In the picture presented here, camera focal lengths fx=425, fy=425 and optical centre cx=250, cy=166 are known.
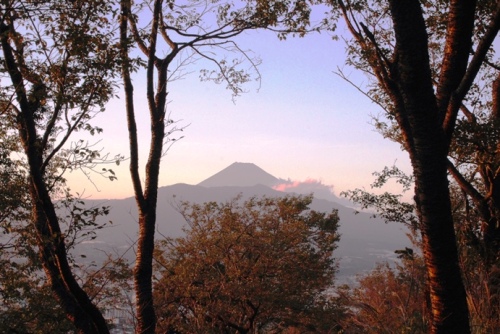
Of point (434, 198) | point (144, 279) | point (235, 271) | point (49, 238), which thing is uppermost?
point (434, 198)

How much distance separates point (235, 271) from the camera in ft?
51.6

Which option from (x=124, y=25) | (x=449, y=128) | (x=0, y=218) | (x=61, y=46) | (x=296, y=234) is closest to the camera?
(x=449, y=128)

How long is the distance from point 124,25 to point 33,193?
3.51 metres

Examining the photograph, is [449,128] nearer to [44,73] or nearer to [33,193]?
[44,73]

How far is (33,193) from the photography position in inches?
281

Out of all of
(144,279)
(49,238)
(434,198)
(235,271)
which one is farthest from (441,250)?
(235,271)

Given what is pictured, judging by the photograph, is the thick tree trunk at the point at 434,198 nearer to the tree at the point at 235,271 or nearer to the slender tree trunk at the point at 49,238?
the slender tree trunk at the point at 49,238

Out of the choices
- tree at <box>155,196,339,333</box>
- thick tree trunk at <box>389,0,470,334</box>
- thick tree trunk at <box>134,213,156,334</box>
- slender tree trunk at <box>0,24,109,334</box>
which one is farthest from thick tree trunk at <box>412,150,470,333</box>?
tree at <box>155,196,339,333</box>

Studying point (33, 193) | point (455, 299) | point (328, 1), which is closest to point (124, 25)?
point (33, 193)

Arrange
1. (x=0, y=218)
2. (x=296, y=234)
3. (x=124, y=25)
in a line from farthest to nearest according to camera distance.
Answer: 1. (x=296, y=234)
2. (x=0, y=218)
3. (x=124, y=25)

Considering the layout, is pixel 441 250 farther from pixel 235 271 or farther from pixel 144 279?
pixel 235 271

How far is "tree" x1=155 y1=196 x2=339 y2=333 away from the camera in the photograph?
47.6ft

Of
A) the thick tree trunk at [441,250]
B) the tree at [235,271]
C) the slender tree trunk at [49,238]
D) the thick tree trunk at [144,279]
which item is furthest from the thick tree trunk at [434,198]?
the tree at [235,271]

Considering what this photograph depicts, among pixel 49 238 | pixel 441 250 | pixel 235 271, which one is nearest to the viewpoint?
pixel 441 250
